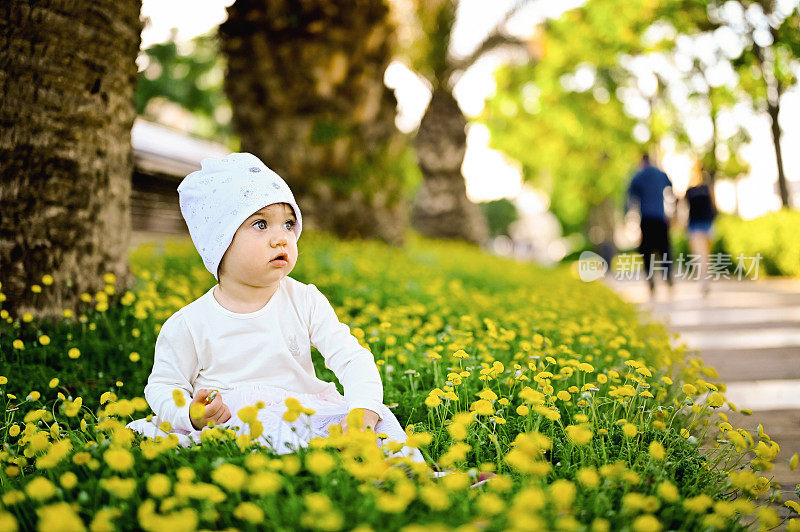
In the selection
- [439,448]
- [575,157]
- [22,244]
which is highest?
[575,157]

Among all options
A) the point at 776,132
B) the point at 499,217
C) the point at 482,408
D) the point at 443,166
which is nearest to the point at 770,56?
the point at 776,132

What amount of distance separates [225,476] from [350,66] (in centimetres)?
746

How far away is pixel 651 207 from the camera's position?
28.5 feet

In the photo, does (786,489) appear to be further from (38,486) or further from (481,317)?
(38,486)

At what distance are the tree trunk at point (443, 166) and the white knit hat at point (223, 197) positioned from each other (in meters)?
12.0

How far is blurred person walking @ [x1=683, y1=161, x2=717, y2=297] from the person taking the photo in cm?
970

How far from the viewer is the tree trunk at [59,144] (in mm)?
3340

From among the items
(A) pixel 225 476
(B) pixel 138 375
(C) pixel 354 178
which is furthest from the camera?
(C) pixel 354 178

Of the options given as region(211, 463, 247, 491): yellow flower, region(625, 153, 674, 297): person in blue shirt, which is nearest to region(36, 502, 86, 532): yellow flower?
region(211, 463, 247, 491): yellow flower

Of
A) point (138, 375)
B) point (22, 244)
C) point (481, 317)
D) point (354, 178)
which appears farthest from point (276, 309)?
point (354, 178)

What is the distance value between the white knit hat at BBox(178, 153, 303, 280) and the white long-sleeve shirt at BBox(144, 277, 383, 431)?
0.74ft

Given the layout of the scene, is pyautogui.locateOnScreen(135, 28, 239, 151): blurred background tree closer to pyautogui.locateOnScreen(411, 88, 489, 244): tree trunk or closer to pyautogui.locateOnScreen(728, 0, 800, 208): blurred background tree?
pyautogui.locateOnScreen(411, 88, 489, 244): tree trunk

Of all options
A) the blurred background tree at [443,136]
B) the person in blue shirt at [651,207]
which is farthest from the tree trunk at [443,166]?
the person in blue shirt at [651,207]

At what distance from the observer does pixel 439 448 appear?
2.31 m
